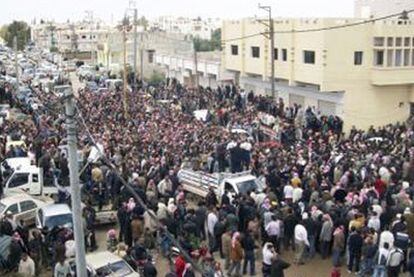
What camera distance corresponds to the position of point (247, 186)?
19.2 metres

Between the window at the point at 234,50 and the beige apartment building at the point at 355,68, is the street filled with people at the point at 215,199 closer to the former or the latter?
the beige apartment building at the point at 355,68

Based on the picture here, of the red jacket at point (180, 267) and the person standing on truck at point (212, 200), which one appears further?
the person standing on truck at point (212, 200)

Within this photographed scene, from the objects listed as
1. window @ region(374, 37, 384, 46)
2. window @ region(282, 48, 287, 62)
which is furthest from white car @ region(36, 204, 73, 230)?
window @ region(282, 48, 287, 62)

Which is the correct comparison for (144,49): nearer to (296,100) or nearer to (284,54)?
(284,54)

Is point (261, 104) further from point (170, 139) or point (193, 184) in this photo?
point (193, 184)

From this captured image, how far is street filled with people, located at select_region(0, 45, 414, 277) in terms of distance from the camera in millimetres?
14492

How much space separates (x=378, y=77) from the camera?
37.0 m

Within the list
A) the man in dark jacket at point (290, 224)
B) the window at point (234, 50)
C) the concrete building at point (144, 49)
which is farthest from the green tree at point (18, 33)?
the man in dark jacket at point (290, 224)

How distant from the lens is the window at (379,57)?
37.2m

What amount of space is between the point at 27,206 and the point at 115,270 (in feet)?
20.3

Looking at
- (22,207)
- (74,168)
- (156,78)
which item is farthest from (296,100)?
(74,168)

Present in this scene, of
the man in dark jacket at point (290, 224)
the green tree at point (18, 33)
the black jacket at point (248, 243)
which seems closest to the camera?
the black jacket at point (248, 243)

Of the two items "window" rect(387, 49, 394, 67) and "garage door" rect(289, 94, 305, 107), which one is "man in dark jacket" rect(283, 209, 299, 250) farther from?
"garage door" rect(289, 94, 305, 107)

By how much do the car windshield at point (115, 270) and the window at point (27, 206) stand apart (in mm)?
5960
